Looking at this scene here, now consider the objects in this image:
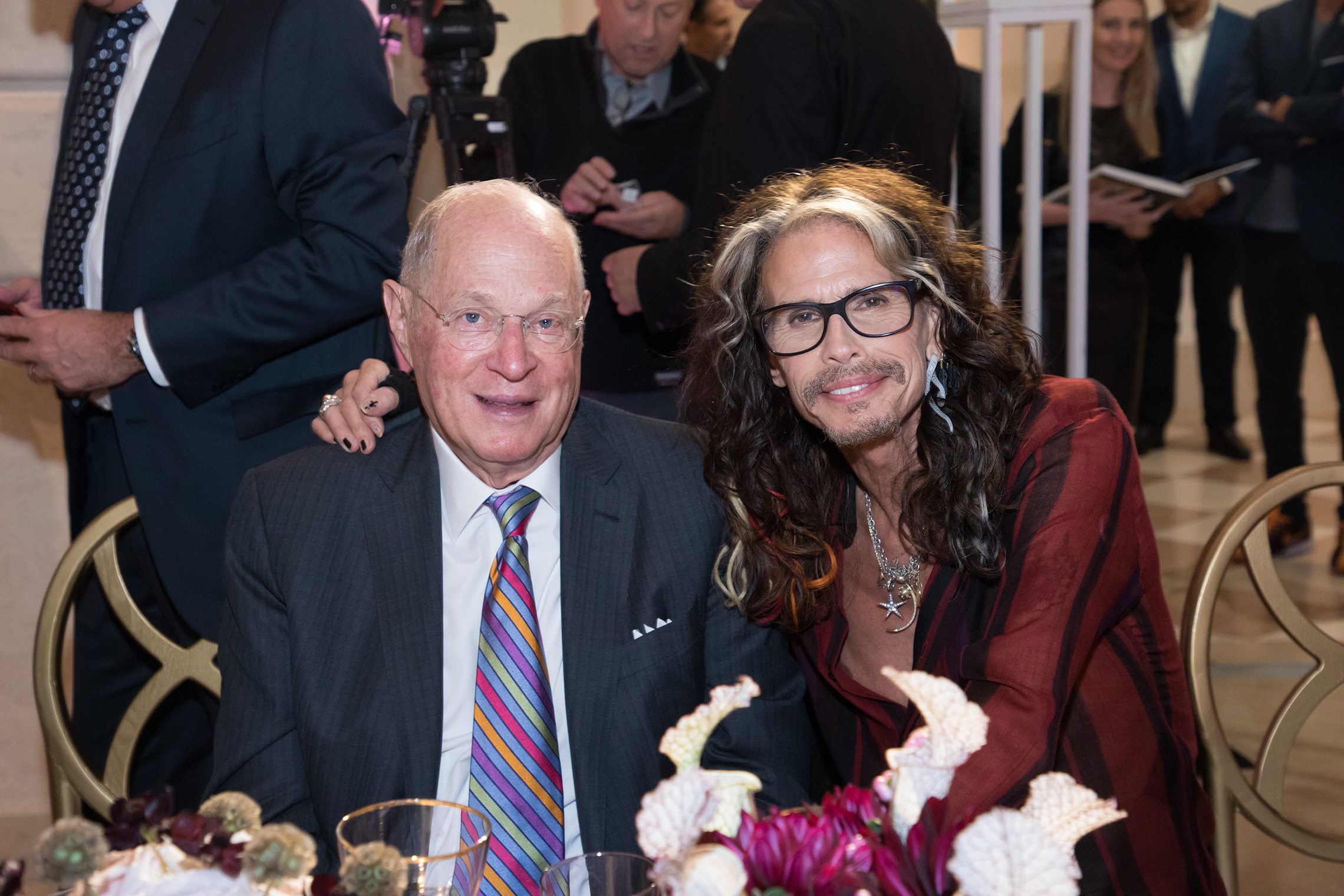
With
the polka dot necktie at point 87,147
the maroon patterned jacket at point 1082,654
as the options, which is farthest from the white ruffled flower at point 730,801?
the polka dot necktie at point 87,147

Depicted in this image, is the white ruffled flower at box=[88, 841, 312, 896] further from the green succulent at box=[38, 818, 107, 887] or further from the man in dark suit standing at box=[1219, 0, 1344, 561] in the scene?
the man in dark suit standing at box=[1219, 0, 1344, 561]

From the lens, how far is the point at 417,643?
4.92ft

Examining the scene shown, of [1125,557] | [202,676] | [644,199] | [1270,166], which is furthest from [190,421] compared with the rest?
[1270,166]

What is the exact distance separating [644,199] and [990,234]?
0.85 metres

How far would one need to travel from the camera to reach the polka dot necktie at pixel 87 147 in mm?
2064

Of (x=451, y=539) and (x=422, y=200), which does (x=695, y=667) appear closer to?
(x=451, y=539)

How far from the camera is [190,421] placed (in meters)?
2.06

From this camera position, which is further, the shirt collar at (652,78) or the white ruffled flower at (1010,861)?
the shirt collar at (652,78)

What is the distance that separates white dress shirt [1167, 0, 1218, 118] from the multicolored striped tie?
14.0 ft

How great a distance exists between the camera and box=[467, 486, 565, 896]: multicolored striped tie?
134 cm

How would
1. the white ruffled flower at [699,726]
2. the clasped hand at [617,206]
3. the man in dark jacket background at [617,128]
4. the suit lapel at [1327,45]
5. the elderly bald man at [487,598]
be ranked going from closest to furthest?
the white ruffled flower at [699,726]
the elderly bald man at [487,598]
the clasped hand at [617,206]
the man in dark jacket background at [617,128]
the suit lapel at [1327,45]

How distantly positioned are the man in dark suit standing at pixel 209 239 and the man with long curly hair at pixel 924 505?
373 millimetres

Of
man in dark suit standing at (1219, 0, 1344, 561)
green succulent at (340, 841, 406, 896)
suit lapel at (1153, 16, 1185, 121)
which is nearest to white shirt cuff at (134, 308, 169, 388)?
green succulent at (340, 841, 406, 896)

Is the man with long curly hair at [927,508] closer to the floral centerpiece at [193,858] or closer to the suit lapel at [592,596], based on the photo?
the suit lapel at [592,596]
